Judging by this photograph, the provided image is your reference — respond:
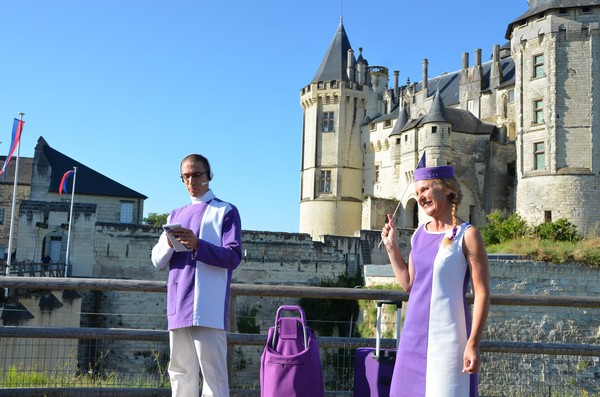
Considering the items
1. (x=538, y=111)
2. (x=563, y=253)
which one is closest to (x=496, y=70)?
(x=538, y=111)

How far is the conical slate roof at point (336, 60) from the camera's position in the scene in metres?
48.2

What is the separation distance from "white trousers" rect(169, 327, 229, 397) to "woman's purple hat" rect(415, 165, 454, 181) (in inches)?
67.3

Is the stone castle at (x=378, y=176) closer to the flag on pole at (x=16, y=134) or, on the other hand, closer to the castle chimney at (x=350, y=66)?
the castle chimney at (x=350, y=66)

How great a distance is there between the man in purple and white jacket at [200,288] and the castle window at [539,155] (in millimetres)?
30939

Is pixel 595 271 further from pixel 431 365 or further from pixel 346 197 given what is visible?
pixel 346 197

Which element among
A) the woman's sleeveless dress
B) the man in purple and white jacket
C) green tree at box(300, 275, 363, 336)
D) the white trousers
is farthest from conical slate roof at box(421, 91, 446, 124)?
the woman's sleeveless dress

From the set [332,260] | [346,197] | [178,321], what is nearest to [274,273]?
[332,260]

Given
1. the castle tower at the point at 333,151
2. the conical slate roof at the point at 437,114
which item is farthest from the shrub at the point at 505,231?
the castle tower at the point at 333,151

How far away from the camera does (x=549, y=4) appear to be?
3284 centimetres

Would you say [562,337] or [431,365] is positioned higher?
[431,365]

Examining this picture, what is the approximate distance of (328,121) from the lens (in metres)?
47.7

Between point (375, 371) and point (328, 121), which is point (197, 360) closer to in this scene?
point (375, 371)

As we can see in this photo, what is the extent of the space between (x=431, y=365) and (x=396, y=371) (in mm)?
274

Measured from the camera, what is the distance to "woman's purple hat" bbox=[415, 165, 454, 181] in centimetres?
409
